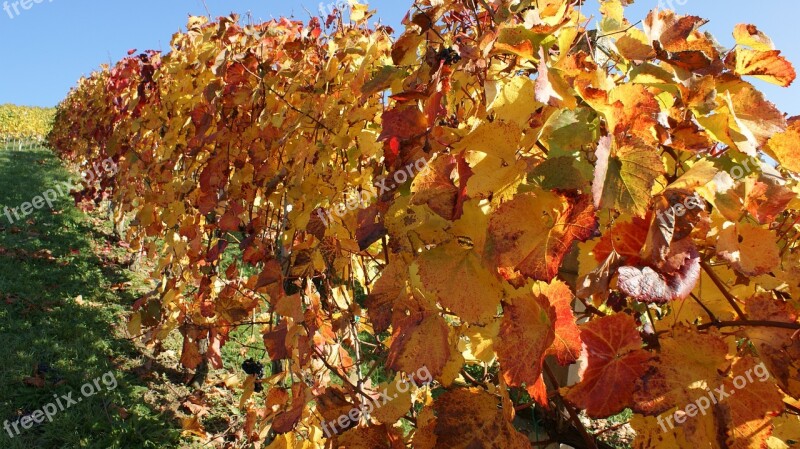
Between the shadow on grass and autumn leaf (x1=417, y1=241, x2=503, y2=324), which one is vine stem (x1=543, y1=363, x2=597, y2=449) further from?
the shadow on grass

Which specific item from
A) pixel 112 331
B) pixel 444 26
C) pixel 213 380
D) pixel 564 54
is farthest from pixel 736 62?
pixel 112 331

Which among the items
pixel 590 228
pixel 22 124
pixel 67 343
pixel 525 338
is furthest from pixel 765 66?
pixel 22 124

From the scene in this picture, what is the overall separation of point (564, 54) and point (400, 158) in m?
0.28

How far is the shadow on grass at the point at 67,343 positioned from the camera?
2865 millimetres

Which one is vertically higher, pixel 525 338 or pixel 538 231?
pixel 538 231

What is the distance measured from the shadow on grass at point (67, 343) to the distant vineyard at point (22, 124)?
22878 millimetres

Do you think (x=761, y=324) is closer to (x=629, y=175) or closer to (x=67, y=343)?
(x=629, y=175)

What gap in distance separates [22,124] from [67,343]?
3298cm

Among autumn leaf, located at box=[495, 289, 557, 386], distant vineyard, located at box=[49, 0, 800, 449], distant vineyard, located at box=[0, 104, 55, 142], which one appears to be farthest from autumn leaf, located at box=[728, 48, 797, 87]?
distant vineyard, located at box=[0, 104, 55, 142]

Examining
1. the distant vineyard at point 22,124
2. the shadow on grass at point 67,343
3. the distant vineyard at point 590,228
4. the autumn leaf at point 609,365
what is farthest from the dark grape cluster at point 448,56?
the distant vineyard at point 22,124

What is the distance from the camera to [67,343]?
382 centimetres

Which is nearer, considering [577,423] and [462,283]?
[462,283]

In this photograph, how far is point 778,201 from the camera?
70 cm

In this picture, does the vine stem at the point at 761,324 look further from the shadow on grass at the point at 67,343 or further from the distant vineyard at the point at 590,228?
the shadow on grass at the point at 67,343
